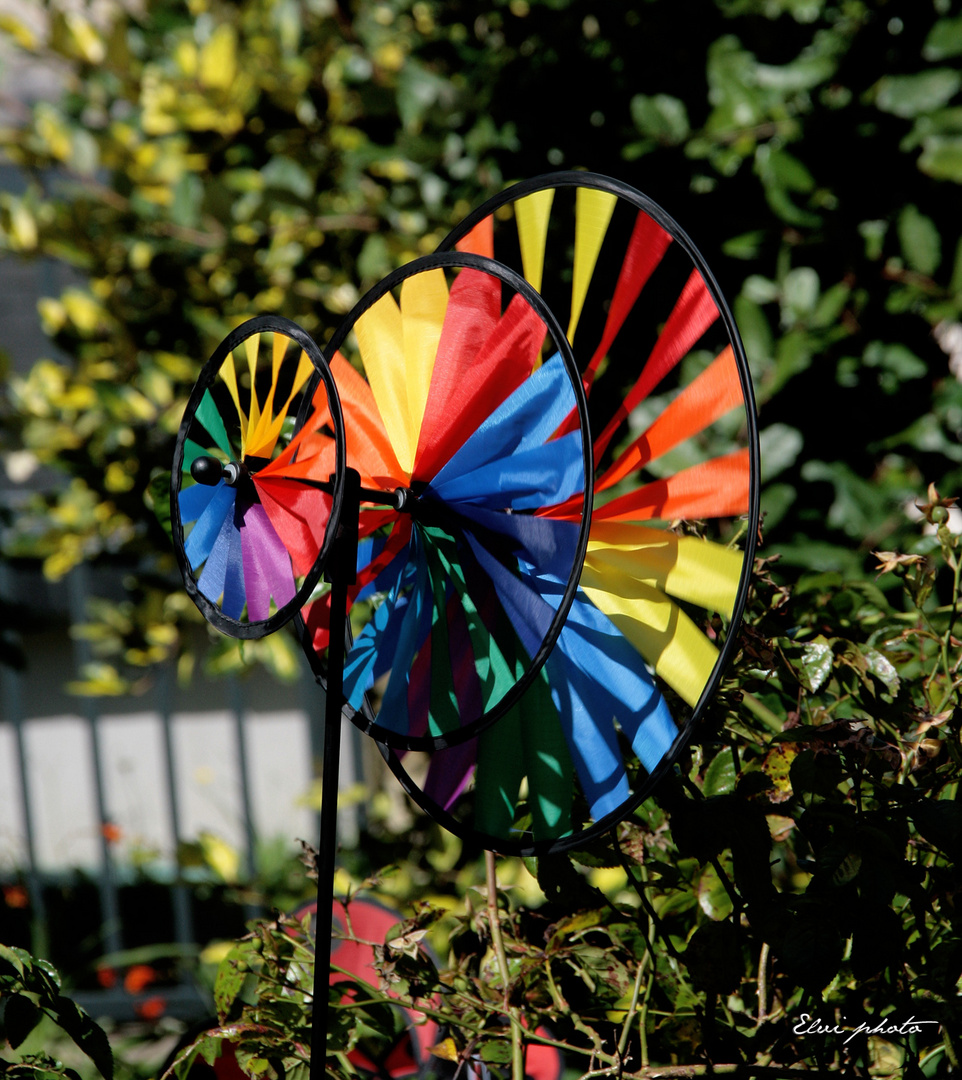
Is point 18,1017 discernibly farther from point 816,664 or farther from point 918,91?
point 918,91

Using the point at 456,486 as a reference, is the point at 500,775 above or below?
below

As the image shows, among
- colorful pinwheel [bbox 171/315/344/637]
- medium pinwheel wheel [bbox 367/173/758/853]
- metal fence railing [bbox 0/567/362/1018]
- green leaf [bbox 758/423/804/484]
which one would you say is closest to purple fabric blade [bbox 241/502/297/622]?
colorful pinwheel [bbox 171/315/344/637]

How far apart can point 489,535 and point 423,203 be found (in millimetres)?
858

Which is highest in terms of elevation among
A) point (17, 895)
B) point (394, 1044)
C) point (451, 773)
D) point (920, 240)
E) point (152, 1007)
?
point (920, 240)

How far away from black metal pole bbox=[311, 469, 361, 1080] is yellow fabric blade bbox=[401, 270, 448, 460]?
10 centimetres

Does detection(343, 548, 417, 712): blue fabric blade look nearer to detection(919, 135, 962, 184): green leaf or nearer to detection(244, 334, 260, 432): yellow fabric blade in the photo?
detection(244, 334, 260, 432): yellow fabric blade

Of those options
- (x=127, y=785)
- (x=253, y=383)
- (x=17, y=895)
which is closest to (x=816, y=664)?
(x=253, y=383)

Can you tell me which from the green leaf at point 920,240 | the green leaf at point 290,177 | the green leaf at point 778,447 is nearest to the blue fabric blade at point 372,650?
the green leaf at point 778,447

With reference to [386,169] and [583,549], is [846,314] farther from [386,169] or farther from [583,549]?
[583,549]

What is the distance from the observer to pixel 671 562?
0.45 meters

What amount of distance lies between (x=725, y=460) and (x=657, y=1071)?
0.98 feet

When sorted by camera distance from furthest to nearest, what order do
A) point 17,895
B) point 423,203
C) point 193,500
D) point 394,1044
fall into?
1. point 17,895
2. point 423,203
3. point 394,1044
4. point 193,500

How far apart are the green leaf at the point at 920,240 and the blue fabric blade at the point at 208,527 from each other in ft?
2.61

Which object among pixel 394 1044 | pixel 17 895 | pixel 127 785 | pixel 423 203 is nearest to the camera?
pixel 394 1044
